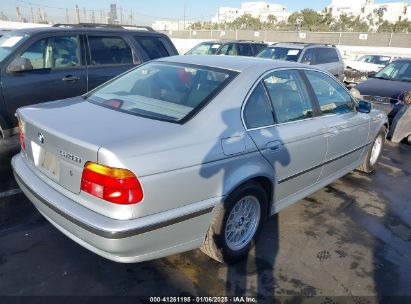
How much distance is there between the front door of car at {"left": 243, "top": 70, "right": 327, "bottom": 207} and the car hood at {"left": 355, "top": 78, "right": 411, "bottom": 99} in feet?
15.8

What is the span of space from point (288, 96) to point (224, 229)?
1414 millimetres

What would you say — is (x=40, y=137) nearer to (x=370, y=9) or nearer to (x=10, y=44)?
(x=10, y=44)

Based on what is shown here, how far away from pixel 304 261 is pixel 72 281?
1919 mm

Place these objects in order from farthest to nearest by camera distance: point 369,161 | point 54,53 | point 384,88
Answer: point 384,88
point 54,53
point 369,161

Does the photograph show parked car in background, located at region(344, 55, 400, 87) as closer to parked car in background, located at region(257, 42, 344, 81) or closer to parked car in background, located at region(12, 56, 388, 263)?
parked car in background, located at region(257, 42, 344, 81)

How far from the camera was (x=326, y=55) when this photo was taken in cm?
1208

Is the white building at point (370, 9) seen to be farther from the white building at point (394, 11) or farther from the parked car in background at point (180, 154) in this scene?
the parked car in background at point (180, 154)

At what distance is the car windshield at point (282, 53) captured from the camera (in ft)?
35.7

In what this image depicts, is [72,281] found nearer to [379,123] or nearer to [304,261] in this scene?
[304,261]

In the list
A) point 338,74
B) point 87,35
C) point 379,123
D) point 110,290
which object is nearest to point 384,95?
point 379,123

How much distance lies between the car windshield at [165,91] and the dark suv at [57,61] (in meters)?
2.29

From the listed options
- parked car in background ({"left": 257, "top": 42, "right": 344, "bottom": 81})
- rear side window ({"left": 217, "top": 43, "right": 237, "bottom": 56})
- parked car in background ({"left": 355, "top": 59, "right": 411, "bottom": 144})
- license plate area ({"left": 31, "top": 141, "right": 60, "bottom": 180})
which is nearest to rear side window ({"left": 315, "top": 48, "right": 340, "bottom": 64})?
parked car in background ({"left": 257, "top": 42, "right": 344, "bottom": 81})

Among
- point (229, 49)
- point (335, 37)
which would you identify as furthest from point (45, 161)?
point (335, 37)

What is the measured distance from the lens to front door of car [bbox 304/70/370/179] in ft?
12.7
